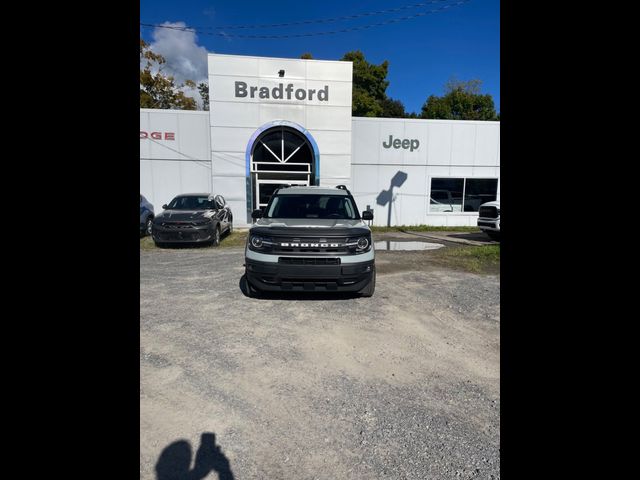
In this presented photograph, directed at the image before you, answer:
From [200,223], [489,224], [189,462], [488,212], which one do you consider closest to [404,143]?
[488,212]

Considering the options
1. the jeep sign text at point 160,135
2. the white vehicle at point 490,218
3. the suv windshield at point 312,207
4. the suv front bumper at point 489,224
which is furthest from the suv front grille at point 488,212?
the jeep sign text at point 160,135

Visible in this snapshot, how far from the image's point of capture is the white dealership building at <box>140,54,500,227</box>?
14766 millimetres

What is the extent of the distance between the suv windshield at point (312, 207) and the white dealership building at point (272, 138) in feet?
29.5

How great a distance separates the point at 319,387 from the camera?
3107 millimetres

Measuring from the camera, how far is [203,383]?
3172mm

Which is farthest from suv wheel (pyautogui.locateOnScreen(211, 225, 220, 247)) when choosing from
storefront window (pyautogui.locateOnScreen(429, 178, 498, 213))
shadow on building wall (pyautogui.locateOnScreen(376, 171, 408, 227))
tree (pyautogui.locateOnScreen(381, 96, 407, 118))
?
tree (pyautogui.locateOnScreen(381, 96, 407, 118))

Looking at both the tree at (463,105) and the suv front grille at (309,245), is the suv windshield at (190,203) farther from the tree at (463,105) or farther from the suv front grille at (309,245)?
the tree at (463,105)

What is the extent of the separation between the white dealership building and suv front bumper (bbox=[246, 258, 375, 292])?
10474 millimetres

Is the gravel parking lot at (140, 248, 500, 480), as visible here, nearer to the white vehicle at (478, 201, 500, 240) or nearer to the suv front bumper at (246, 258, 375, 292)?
the suv front bumper at (246, 258, 375, 292)
